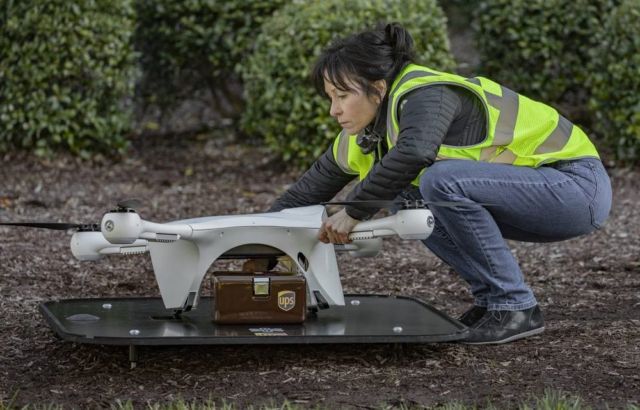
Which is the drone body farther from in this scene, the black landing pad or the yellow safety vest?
the yellow safety vest

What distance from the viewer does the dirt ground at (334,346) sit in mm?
3527

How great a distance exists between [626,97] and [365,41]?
4.01m

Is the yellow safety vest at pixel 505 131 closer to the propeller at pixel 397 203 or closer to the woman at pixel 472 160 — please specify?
the woman at pixel 472 160

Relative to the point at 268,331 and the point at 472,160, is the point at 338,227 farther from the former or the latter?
the point at 472,160

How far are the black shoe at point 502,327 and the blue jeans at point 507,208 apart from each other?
0.10ft

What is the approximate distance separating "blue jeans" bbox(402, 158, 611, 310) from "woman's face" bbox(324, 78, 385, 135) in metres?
0.30

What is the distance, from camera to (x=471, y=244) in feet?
13.1

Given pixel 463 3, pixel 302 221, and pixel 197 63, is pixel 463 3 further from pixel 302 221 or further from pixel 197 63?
pixel 302 221

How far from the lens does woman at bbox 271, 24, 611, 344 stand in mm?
3826

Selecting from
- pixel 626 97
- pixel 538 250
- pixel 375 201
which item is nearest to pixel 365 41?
pixel 375 201

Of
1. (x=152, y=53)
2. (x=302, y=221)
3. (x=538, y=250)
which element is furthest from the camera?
(x=152, y=53)

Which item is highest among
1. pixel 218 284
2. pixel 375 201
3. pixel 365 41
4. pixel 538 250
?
pixel 365 41

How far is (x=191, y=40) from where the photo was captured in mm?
8797

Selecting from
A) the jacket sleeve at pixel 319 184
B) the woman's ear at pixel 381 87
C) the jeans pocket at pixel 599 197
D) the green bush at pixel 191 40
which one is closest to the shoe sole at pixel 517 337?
the jeans pocket at pixel 599 197
